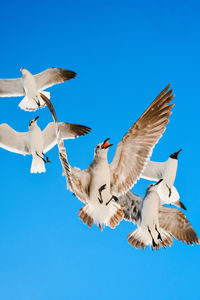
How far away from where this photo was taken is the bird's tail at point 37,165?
17.1 ft

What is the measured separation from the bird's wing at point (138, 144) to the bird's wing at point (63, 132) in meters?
1.98

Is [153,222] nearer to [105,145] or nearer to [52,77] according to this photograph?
[105,145]

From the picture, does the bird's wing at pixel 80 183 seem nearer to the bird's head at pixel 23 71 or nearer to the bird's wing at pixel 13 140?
the bird's wing at pixel 13 140

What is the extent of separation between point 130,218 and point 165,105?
2.03m

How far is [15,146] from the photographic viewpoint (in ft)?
18.5

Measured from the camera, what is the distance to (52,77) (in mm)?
6281

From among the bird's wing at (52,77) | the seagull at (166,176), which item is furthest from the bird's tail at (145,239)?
the bird's wing at (52,77)

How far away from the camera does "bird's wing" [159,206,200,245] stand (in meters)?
4.91

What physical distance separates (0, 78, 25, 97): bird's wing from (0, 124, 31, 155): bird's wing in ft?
2.43

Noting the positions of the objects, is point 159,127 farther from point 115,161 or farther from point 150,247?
point 150,247

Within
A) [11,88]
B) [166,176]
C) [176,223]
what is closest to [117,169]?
[176,223]

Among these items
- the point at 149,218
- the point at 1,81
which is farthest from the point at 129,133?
the point at 1,81

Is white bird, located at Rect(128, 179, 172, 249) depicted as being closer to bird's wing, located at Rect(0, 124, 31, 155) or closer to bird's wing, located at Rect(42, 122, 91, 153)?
bird's wing, located at Rect(42, 122, 91, 153)

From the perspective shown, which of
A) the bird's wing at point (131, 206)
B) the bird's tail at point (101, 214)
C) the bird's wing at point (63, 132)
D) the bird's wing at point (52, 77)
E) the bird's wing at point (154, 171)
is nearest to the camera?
the bird's tail at point (101, 214)
